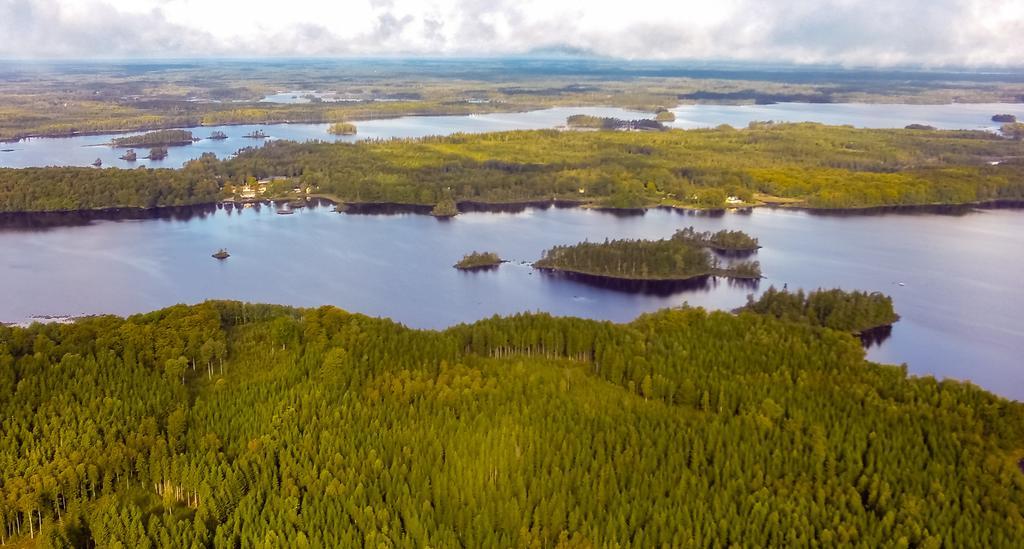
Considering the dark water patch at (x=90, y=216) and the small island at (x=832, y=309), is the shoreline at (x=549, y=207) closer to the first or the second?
the dark water patch at (x=90, y=216)

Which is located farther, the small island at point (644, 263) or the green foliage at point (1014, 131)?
the green foliage at point (1014, 131)

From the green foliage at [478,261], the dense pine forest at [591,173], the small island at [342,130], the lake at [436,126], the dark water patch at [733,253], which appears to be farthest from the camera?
the small island at [342,130]

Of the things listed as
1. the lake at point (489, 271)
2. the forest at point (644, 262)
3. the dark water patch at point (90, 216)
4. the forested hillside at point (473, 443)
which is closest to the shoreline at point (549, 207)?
the dark water patch at point (90, 216)

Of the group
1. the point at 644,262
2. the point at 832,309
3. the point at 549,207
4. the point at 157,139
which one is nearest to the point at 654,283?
the point at 644,262

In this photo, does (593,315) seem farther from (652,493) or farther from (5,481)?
(5,481)

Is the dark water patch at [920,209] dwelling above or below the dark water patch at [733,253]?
above

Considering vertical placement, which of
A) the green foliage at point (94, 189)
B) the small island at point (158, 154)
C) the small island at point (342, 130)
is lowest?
the green foliage at point (94, 189)
